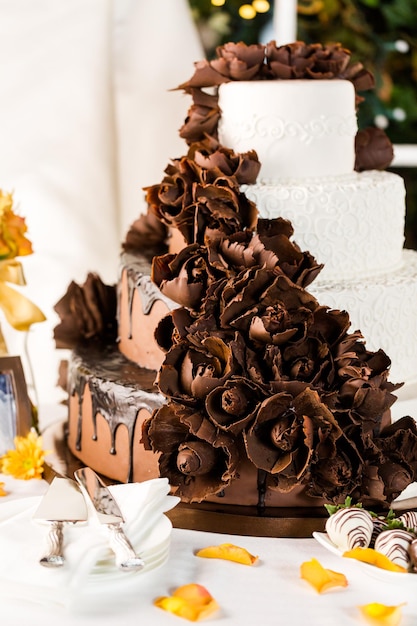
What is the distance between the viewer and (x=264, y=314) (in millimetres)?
1244

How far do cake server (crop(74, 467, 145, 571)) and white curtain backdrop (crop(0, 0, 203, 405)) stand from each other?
1.33 meters

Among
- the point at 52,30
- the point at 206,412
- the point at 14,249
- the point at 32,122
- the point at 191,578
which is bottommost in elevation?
the point at 191,578

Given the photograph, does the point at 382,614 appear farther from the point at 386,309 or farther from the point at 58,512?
the point at 386,309

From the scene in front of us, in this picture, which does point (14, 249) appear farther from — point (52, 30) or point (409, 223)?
point (409, 223)

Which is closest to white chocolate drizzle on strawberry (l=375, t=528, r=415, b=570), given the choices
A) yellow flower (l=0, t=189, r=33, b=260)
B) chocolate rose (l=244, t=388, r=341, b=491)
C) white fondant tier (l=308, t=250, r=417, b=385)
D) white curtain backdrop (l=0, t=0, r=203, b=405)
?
chocolate rose (l=244, t=388, r=341, b=491)

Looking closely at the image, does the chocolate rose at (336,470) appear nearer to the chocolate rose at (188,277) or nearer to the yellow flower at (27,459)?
the chocolate rose at (188,277)

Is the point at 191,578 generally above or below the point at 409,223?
below

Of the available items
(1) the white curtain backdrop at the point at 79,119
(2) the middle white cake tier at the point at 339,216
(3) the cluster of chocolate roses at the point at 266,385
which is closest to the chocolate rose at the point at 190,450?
(3) the cluster of chocolate roses at the point at 266,385

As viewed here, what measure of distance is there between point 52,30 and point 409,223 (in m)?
1.46

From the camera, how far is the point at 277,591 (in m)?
1.12

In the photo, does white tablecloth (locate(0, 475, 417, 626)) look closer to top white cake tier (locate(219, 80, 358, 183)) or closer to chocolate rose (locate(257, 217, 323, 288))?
chocolate rose (locate(257, 217, 323, 288))

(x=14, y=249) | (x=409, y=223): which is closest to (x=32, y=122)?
(x=14, y=249)

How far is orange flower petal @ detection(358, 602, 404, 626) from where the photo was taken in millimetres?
1023

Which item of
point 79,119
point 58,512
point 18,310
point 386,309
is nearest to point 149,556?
point 58,512
